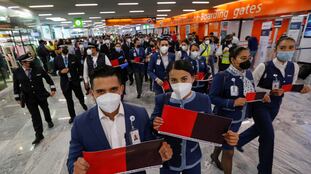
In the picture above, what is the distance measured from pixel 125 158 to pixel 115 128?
0.22 metres

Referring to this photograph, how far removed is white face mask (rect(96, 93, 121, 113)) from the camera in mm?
1231

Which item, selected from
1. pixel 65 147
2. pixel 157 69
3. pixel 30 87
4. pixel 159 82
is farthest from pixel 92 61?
pixel 65 147

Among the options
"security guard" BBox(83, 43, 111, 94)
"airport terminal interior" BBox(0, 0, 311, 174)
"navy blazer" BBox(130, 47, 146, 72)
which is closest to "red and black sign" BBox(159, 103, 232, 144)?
"airport terminal interior" BBox(0, 0, 311, 174)

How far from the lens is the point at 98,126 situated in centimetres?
119

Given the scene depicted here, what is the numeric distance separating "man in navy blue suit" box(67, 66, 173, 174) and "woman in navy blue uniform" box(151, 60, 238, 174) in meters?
0.24

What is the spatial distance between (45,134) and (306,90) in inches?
181

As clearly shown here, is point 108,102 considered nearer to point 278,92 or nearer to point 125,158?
point 125,158

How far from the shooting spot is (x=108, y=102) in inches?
48.4

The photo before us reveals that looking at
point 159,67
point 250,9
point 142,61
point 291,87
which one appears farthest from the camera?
point 250,9

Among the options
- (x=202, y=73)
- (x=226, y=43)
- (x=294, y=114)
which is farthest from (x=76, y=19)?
(x=294, y=114)

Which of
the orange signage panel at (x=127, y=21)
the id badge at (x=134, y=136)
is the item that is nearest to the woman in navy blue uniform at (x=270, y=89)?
the id badge at (x=134, y=136)

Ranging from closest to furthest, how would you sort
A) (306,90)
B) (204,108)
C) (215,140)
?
(215,140)
(204,108)
(306,90)

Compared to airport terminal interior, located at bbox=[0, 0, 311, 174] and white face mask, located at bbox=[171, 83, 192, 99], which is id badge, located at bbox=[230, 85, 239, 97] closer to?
airport terminal interior, located at bbox=[0, 0, 311, 174]

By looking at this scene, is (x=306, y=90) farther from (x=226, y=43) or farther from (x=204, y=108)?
(x=226, y=43)
